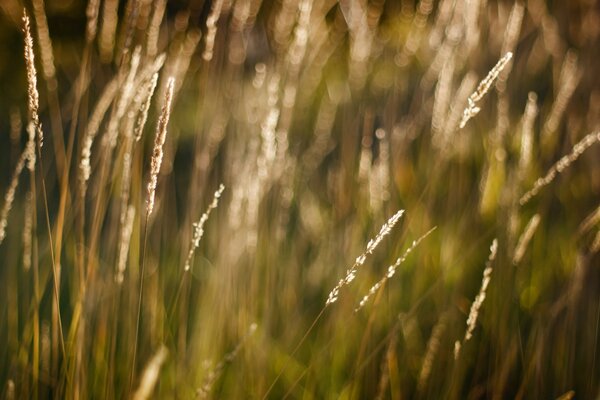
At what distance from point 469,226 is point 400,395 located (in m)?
0.52

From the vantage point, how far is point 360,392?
1.20 metres

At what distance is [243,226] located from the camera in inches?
50.9

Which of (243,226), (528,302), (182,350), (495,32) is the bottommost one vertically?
(528,302)

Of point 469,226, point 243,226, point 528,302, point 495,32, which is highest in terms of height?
point 495,32

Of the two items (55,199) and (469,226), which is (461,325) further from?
(55,199)

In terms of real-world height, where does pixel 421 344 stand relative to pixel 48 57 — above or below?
below

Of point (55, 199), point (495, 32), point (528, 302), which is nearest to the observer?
point (528, 302)

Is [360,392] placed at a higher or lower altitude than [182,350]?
lower

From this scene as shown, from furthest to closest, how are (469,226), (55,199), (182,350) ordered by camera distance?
(55,199) → (469,226) → (182,350)

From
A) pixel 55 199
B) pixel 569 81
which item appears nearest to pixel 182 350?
pixel 569 81

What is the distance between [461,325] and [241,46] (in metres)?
0.91

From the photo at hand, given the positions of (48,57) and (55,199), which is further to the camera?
(55,199)

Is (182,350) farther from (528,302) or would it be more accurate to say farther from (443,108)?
(528,302)

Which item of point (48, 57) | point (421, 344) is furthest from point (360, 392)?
point (48, 57)
